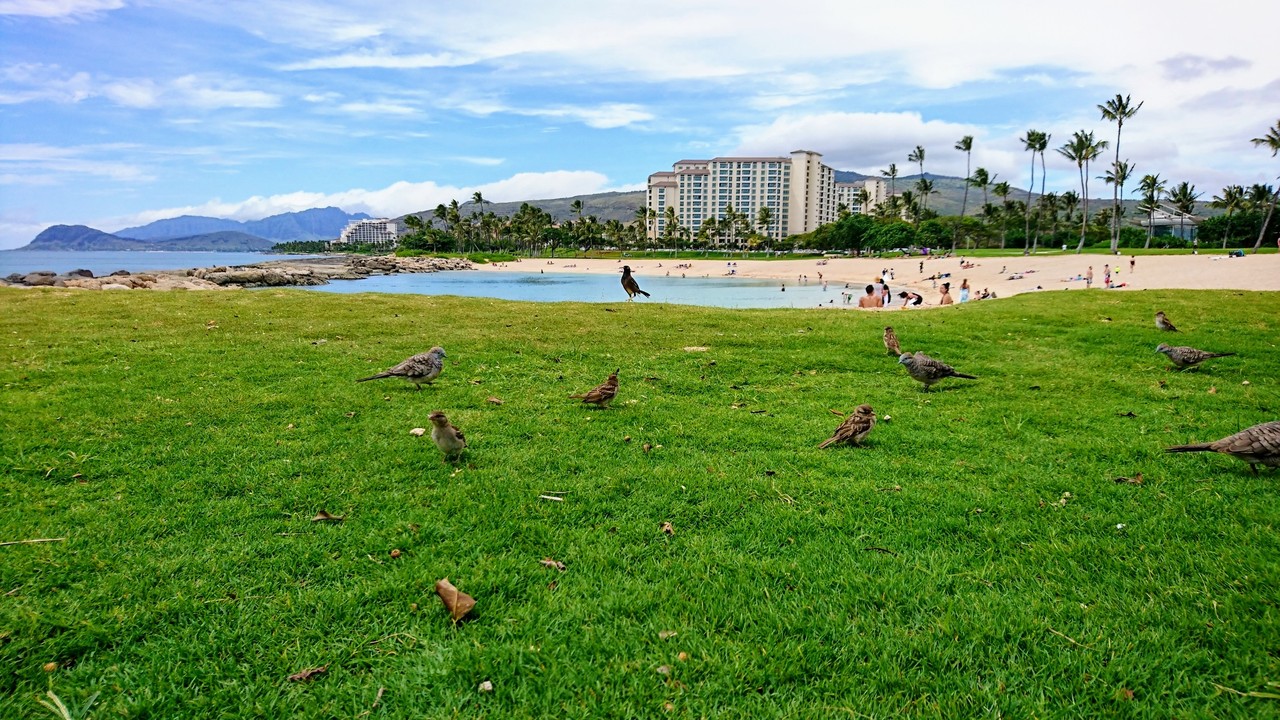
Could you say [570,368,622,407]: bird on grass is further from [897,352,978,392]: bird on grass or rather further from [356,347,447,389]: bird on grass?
[897,352,978,392]: bird on grass

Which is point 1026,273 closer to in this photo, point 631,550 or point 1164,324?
point 1164,324

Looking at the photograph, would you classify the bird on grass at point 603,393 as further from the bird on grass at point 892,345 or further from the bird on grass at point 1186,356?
the bird on grass at point 1186,356

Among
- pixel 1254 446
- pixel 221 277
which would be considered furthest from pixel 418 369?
pixel 221 277

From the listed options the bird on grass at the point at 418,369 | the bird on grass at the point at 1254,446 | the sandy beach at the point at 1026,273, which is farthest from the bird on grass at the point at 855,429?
the sandy beach at the point at 1026,273

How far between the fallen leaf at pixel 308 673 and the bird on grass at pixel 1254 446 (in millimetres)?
7149

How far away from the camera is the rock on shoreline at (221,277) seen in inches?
1437

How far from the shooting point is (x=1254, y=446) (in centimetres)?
560

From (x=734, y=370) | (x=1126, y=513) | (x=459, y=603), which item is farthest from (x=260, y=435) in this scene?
(x=1126, y=513)

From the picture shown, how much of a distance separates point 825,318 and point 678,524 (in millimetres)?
13064

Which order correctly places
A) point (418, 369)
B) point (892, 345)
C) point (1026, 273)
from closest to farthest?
point (418, 369) < point (892, 345) < point (1026, 273)

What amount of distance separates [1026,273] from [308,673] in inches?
2700

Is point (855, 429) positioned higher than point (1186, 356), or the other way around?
point (1186, 356)

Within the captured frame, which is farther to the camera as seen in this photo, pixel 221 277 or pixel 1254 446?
pixel 221 277

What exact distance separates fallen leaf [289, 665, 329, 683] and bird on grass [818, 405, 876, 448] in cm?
521
